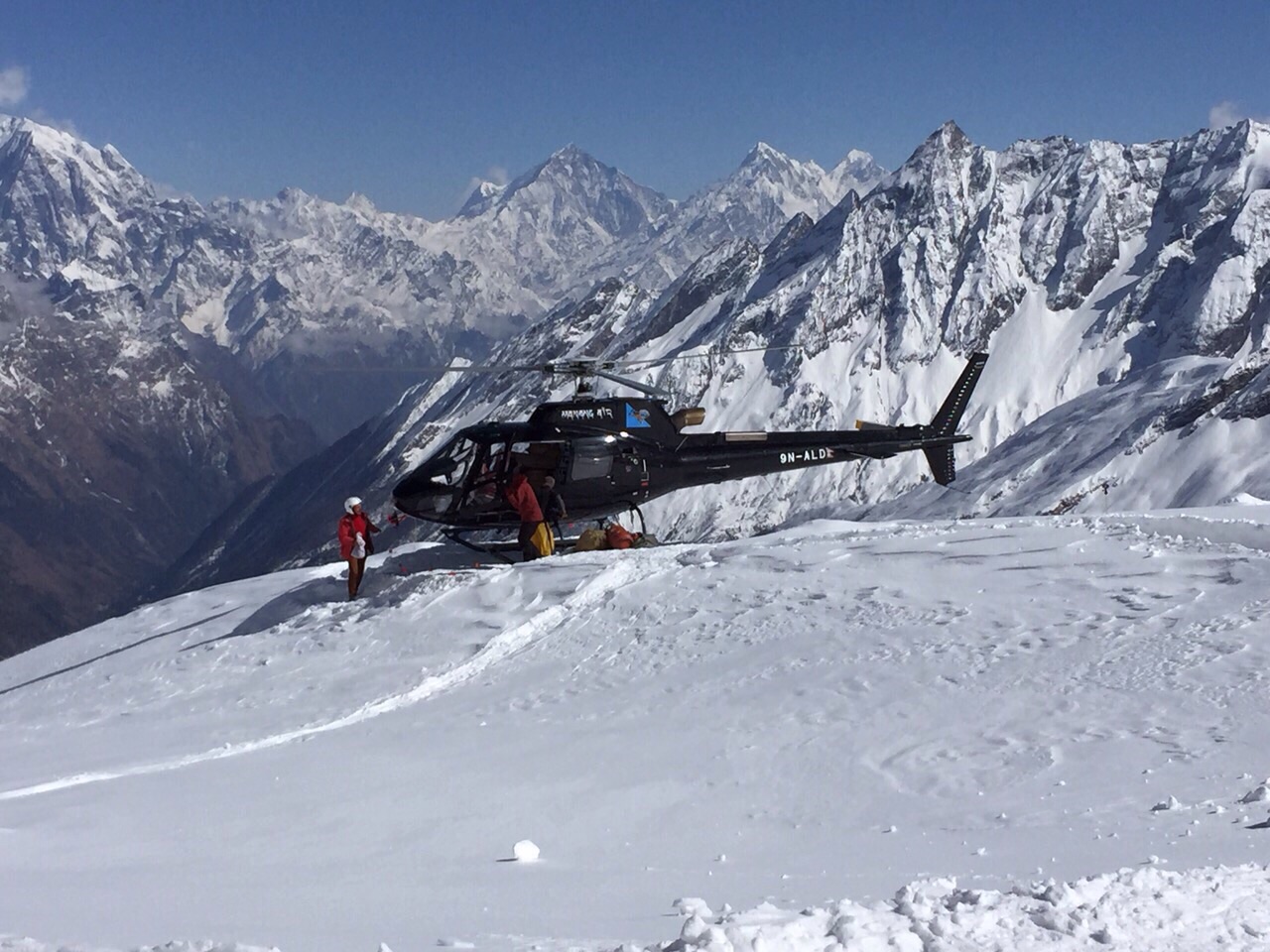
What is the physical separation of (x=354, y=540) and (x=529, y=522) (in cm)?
318

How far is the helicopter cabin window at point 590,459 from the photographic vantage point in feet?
73.8

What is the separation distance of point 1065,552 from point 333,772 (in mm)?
9871

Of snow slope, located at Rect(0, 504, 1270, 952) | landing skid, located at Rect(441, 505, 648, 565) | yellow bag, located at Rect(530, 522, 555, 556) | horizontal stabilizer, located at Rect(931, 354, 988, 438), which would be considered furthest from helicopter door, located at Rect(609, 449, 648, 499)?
horizontal stabilizer, located at Rect(931, 354, 988, 438)

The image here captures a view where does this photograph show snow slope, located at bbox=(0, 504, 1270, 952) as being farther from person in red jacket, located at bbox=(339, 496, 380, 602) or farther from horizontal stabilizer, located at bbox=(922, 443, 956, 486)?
horizontal stabilizer, located at bbox=(922, 443, 956, 486)

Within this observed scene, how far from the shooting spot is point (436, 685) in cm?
1527

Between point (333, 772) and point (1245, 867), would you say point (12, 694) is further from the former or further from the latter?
point (1245, 867)

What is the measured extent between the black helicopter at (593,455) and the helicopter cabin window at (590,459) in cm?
2

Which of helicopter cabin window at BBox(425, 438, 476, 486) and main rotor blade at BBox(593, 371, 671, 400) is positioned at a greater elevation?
main rotor blade at BBox(593, 371, 671, 400)

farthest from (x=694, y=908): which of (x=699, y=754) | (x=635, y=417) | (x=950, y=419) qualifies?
(x=950, y=419)

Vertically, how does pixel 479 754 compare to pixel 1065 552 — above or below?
below

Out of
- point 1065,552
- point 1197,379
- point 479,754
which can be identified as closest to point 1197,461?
point 1197,379

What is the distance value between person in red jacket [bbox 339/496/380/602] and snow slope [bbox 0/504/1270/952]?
605 millimetres

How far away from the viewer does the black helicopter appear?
21859 mm

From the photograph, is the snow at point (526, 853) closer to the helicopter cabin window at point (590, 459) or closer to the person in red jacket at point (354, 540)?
the person in red jacket at point (354, 540)
